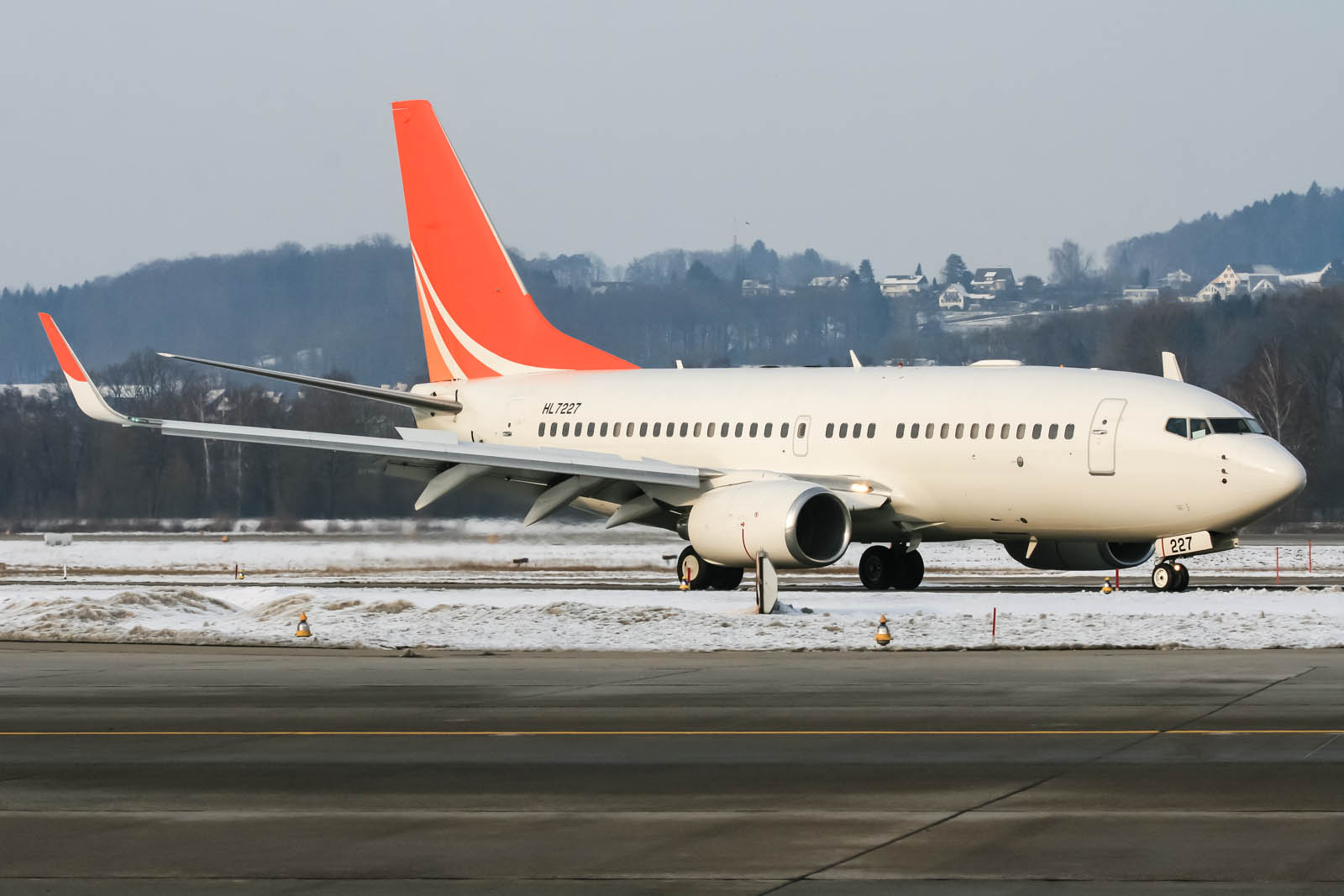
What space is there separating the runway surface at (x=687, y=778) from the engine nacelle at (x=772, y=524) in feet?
29.4

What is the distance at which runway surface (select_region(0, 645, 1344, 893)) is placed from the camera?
29.1 feet

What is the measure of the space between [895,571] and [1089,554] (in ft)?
10.7

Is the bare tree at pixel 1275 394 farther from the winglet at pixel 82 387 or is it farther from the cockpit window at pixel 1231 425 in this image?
the winglet at pixel 82 387

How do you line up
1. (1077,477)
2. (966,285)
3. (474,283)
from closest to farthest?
(1077,477)
(474,283)
(966,285)

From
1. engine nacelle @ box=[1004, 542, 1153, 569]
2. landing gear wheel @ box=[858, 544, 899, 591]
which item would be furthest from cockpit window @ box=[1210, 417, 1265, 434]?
landing gear wheel @ box=[858, 544, 899, 591]

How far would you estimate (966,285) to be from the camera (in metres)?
192

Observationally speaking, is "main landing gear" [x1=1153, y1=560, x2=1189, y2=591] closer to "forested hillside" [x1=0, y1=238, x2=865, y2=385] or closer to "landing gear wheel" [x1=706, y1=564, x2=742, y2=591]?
"landing gear wheel" [x1=706, y1=564, x2=742, y2=591]

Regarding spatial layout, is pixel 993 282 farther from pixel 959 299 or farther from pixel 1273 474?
pixel 1273 474

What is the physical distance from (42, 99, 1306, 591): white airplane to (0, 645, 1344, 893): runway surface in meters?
9.33

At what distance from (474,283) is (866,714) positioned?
80.4ft

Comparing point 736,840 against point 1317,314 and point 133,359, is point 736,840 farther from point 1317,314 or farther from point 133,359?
point 1317,314

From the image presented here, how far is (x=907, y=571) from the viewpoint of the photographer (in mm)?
31891

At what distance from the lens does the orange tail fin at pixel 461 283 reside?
37.7 m

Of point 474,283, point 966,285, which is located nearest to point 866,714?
point 474,283
